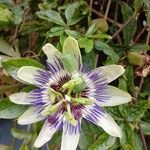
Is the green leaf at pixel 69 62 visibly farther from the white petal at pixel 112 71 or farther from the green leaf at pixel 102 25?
the green leaf at pixel 102 25

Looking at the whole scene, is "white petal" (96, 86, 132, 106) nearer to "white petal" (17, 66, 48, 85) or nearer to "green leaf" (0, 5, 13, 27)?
"white petal" (17, 66, 48, 85)

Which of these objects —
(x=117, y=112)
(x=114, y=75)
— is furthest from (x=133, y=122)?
(x=114, y=75)

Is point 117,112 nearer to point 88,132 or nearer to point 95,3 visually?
point 88,132

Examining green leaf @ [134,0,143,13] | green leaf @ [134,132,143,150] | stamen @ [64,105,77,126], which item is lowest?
green leaf @ [134,132,143,150]

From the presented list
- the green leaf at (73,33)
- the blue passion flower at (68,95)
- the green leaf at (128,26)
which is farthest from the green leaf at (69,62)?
the green leaf at (128,26)

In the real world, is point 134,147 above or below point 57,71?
below

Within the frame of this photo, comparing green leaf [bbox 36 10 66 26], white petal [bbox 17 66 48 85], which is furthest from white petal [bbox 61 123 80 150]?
green leaf [bbox 36 10 66 26]
